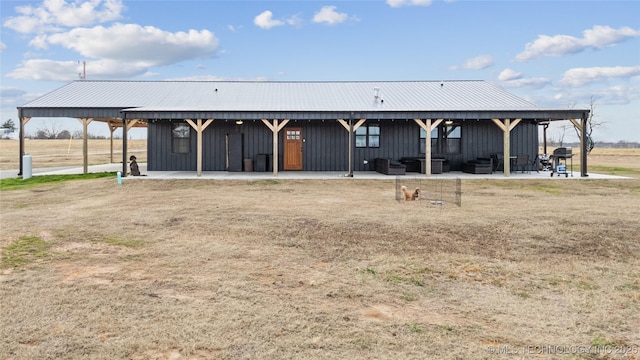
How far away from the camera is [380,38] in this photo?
110 ft

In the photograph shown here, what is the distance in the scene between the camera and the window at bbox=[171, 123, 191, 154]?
18250mm

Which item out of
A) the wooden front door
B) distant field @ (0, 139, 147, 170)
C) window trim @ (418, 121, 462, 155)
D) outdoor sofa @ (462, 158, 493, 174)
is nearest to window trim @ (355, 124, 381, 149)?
window trim @ (418, 121, 462, 155)

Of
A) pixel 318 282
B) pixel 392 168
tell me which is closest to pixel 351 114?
pixel 392 168

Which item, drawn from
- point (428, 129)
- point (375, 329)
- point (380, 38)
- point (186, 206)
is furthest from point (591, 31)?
point (375, 329)

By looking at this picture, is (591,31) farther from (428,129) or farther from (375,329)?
(375,329)

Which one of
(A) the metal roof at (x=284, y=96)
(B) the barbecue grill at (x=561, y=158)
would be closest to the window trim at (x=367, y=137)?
(A) the metal roof at (x=284, y=96)

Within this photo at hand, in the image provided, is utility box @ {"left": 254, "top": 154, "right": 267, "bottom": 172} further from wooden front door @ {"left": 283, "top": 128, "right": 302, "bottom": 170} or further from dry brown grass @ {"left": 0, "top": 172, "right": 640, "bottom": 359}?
dry brown grass @ {"left": 0, "top": 172, "right": 640, "bottom": 359}

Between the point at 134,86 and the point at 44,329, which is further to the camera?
the point at 134,86

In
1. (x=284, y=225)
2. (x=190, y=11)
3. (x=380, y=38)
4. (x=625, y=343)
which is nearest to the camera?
(x=625, y=343)

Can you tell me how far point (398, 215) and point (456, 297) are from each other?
419 centimetres

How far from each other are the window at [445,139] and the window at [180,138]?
393 inches

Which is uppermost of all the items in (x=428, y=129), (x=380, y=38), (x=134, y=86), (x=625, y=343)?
(x=380, y=38)

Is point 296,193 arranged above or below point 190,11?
below

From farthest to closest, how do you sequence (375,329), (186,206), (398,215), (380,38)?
(380,38), (186,206), (398,215), (375,329)
